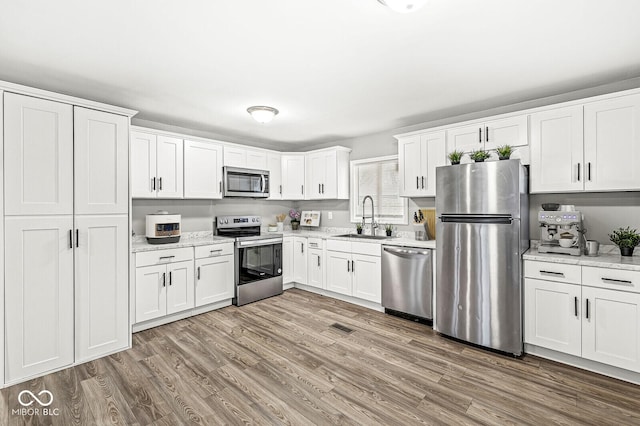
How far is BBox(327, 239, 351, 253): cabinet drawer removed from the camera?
4359mm

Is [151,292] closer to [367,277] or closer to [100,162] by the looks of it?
[100,162]

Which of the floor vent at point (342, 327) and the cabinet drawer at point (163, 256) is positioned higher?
the cabinet drawer at point (163, 256)

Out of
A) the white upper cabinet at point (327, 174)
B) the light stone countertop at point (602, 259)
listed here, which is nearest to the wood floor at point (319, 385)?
the light stone countertop at point (602, 259)

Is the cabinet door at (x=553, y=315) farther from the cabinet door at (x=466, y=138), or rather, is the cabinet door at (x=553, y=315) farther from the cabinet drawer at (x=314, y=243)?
the cabinet drawer at (x=314, y=243)

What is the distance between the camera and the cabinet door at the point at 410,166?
3.90 metres

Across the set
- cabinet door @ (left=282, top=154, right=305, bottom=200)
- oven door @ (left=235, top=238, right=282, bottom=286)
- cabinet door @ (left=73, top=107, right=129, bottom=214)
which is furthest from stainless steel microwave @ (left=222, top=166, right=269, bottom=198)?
cabinet door @ (left=73, top=107, right=129, bottom=214)

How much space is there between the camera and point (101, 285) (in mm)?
2830

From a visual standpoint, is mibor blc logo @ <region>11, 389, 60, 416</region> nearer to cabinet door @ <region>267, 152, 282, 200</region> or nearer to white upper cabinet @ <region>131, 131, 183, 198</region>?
white upper cabinet @ <region>131, 131, 183, 198</region>

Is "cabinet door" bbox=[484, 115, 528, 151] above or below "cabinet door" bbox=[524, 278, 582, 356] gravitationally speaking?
above

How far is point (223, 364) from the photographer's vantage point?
2703 mm

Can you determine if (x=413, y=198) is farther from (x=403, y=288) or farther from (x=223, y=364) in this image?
(x=223, y=364)

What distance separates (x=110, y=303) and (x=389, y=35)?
3242 mm

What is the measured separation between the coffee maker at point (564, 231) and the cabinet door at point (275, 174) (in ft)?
11.9

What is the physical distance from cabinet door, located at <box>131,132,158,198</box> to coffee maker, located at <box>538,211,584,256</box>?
418cm
